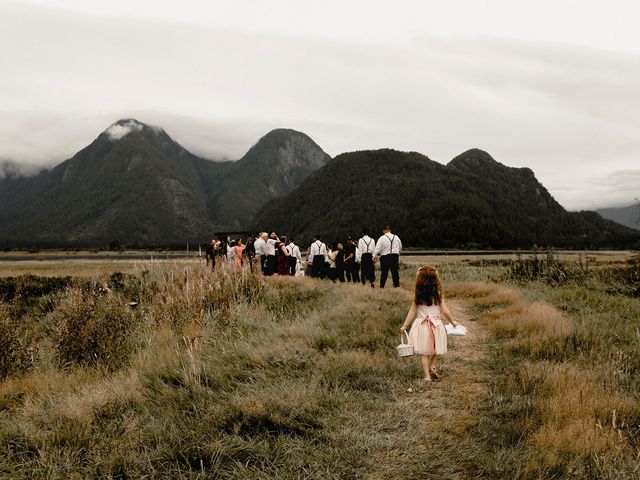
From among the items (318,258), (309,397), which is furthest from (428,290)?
(318,258)

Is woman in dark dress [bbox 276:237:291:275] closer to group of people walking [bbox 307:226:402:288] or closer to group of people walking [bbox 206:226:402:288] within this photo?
group of people walking [bbox 206:226:402:288]

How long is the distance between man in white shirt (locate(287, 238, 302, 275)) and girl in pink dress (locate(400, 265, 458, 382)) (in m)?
14.0

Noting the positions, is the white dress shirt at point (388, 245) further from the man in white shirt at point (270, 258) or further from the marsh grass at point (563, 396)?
the marsh grass at point (563, 396)

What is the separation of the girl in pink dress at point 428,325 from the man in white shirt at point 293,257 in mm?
13995

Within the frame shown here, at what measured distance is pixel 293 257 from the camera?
2116 centimetres

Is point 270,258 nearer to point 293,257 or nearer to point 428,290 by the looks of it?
point 293,257

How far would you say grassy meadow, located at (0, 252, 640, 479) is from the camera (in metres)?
3.99

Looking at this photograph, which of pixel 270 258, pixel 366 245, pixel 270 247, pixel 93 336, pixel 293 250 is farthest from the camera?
pixel 293 250

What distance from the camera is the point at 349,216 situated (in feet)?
570

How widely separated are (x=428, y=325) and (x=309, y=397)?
2.28 metres

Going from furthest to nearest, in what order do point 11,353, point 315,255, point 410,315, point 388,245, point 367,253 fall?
point 315,255, point 367,253, point 388,245, point 11,353, point 410,315

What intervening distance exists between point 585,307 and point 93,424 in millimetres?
11864

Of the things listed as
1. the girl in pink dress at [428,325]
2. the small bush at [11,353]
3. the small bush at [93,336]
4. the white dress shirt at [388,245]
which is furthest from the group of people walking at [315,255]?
the girl in pink dress at [428,325]

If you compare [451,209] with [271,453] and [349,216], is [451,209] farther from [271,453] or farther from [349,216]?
[271,453]
